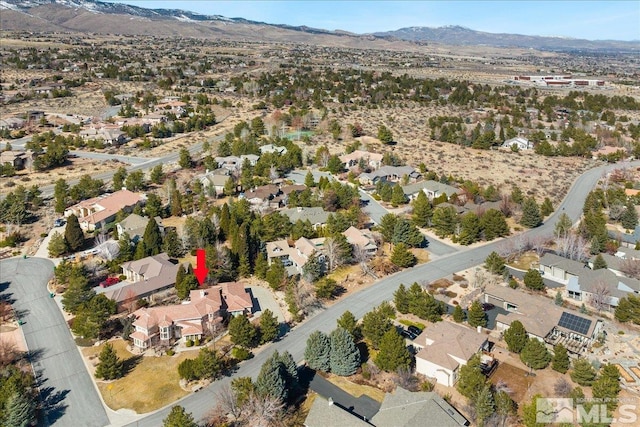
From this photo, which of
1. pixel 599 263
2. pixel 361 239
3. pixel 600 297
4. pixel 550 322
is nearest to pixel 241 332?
pixel 361 239

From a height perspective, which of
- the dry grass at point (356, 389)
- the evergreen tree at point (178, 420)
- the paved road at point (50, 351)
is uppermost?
the evergreen tree at point (178, 420)

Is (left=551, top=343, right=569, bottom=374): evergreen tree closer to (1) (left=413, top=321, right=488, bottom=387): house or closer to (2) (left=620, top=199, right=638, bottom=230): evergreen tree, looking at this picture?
(1) (left=413, top=321, right=488, bottom=387): house

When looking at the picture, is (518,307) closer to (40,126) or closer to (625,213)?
(625,213)

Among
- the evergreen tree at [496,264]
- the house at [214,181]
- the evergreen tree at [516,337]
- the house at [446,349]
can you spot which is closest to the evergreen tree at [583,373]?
the evergreen tree at [516,337]

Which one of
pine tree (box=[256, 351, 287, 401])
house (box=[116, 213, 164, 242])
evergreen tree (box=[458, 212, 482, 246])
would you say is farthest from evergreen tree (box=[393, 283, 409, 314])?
house (box=[116, 213, 164, 242])

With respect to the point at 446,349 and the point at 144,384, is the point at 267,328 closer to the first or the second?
the point at 144,384

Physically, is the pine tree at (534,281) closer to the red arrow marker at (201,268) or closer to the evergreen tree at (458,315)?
the evergreen tree at (458,315)
